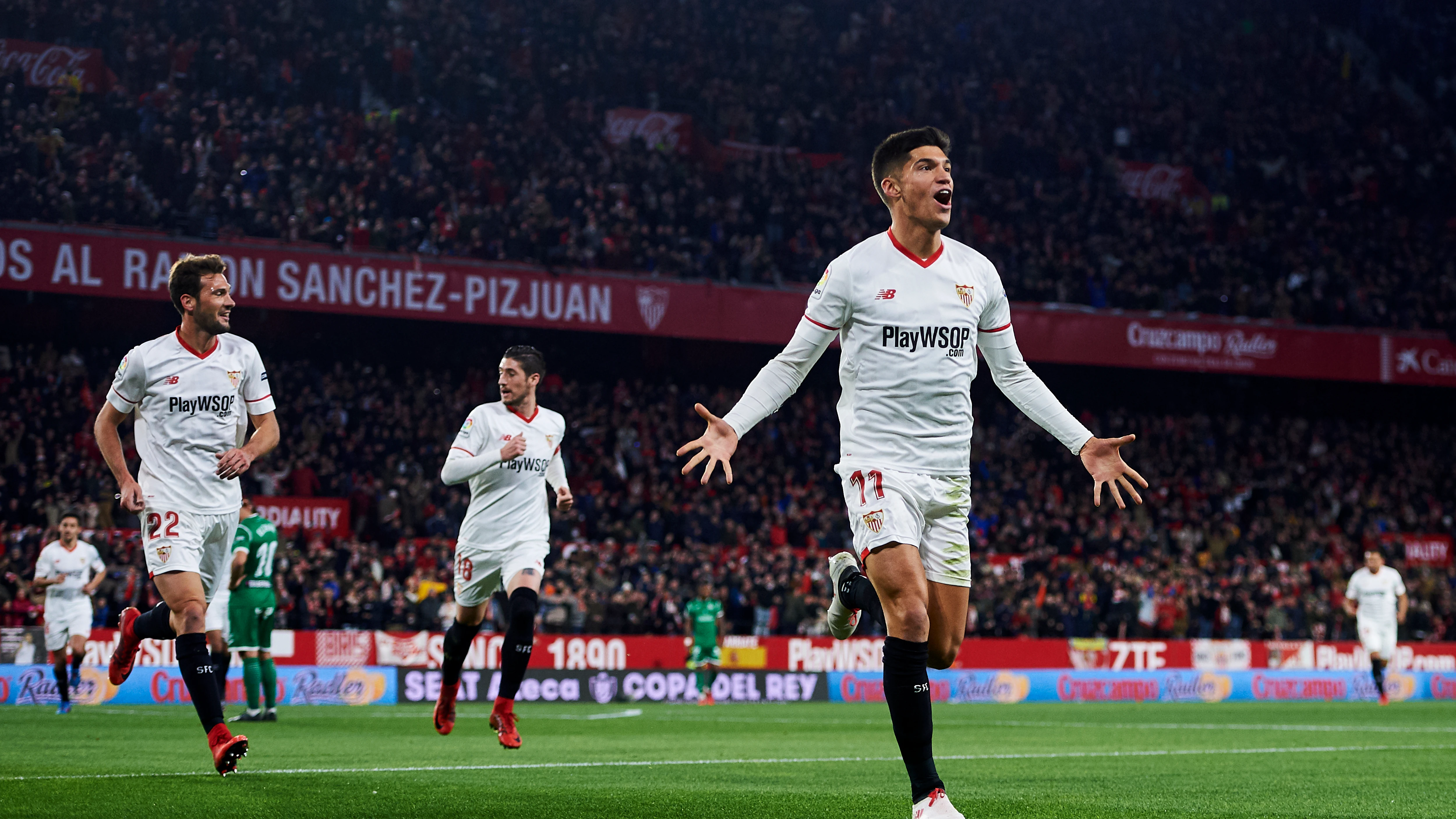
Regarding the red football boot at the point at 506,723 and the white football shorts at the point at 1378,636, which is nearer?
the red football boot at the point at 506,723

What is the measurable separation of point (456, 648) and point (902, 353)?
17.7ft

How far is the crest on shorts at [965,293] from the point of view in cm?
673

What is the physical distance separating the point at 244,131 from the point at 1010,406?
19.1 meters

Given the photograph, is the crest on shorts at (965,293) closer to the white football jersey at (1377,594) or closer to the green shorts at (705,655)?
the green shorts at (705,655)

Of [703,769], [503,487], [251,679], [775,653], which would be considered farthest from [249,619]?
[775,653]

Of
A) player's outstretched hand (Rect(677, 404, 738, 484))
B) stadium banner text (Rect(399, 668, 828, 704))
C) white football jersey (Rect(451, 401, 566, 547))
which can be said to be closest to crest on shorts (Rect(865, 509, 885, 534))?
player's outstretched hand (Rect(677, 404, 738, 484))

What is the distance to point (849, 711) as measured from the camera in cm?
2186

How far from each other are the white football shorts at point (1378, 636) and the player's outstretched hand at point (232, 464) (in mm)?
19986

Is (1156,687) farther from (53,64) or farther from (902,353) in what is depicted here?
(53,64)

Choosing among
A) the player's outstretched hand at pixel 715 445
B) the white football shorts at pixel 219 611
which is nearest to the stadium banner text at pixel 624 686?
the white football shorts at pixel 219 611

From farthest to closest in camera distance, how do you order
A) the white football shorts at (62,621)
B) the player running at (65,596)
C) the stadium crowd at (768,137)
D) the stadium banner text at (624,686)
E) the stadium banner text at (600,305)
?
the stadium crowd at (768,137), the stadium banner text at (600,305), the stadium banner text at (624,686), the white football shorts at (62,621), the player running at (65,596)

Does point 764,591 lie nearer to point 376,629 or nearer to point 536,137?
point 376,629

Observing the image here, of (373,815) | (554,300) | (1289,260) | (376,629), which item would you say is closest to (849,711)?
(376,629)

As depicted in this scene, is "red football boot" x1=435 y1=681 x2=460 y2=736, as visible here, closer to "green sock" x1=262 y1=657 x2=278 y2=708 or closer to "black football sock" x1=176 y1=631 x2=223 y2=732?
"black football sock" x1=176 y1=631 x2=223 y2=732
